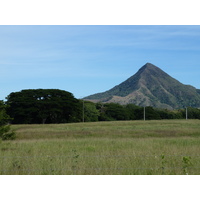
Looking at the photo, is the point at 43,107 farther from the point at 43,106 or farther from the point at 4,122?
the point at 4,122

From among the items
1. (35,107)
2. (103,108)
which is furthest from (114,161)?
(103,108)

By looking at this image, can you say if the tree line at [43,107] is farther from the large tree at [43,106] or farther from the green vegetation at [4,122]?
the green vegetation at [4,122]

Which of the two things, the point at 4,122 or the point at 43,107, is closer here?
the point at 4,122

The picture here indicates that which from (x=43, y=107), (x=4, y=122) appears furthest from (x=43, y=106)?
(x=4, y=122)

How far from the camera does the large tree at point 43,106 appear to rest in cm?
5784

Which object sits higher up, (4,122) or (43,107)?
(43,107)

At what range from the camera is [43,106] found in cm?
6059

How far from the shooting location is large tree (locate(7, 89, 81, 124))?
57844 millimetres

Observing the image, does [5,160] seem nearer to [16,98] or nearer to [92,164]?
[92,164]

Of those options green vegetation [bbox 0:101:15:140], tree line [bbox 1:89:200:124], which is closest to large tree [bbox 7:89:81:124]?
tree line [bbox 1:89:200:124]

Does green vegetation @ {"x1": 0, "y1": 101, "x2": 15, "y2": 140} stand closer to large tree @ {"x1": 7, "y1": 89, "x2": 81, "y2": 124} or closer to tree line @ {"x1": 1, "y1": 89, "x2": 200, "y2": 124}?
tree line @ {"x1": 1, "y1": 89, "x2": 200, "y2": 124}

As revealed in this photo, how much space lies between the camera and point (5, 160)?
1045 cm

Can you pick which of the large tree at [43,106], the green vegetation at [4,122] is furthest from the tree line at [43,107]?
the green vegetation at [4,122]

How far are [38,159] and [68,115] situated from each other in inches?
2092
